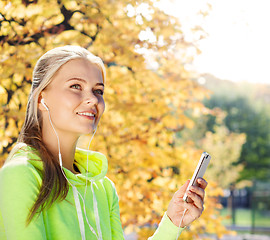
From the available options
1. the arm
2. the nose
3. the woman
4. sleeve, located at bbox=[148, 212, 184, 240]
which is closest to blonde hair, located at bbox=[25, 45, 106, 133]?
the woman

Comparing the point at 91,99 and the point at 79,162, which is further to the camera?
the point at 79,162

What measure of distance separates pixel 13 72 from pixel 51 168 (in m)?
1.59

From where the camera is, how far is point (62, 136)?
157 cm

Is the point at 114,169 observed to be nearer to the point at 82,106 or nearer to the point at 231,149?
the point at 82,106

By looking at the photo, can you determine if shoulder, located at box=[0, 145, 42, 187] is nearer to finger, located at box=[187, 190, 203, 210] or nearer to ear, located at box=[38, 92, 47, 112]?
ear, located at box=[38, 92, 47, 112]

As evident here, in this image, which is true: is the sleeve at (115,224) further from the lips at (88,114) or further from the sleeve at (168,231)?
the lips at (88,114)

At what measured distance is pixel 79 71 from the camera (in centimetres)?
156

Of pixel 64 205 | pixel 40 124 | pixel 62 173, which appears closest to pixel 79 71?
pixel 40 124

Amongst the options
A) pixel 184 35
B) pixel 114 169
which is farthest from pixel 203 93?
pixel 114 169

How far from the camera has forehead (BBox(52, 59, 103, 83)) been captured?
155cm

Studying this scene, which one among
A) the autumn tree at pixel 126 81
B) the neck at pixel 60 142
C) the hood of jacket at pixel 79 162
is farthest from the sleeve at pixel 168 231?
the autumn tree at pixel 126 81

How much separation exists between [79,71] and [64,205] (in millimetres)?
517

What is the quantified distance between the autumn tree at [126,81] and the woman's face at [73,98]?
138cm

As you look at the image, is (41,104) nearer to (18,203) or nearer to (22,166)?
(22,166)
